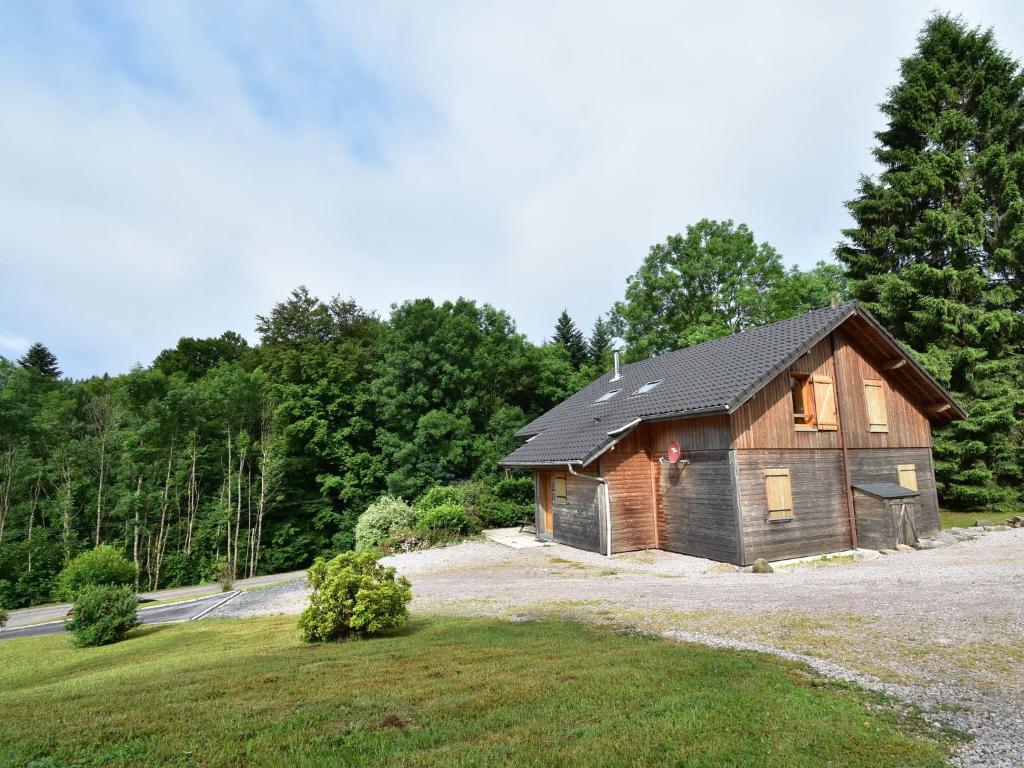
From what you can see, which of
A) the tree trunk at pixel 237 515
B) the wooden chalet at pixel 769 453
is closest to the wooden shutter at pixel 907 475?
the wooden chalet at pixel 769 453

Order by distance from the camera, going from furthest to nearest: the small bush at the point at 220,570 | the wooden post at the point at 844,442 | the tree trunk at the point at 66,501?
the tree trunk at the point at 66,501 < the small bush at the point at 220,570 < the wooden post at the point at 844,442

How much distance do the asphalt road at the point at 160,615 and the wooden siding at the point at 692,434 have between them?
1337cm

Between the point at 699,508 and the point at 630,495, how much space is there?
216cm

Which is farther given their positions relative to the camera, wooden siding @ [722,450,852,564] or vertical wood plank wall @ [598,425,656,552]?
vertical wood plank wall @ [598,425,656,552]

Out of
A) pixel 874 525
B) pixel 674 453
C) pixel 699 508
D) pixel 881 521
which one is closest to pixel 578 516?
pixel 674 453

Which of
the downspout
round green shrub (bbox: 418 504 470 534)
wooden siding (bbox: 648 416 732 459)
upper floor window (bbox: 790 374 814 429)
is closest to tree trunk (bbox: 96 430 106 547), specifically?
round green shrub (bbox: 418 504 470 534)

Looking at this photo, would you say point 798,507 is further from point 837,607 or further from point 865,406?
point 837,607

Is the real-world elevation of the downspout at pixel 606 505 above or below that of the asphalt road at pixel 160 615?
above

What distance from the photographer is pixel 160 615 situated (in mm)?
14750

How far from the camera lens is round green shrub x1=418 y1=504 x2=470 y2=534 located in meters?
20.0

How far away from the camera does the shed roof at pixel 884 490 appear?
47.1 feet

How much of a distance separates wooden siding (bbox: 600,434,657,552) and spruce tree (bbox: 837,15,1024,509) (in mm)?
14554

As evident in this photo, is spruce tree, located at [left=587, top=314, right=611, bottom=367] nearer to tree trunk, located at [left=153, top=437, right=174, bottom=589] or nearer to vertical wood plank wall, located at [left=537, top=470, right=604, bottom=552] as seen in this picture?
vertical wood plank wall, located at [left=537, top=470, right=604, bottom=552]

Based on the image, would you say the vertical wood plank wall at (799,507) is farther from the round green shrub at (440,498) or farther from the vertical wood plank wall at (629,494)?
the round green shrub at (440,498)
